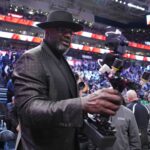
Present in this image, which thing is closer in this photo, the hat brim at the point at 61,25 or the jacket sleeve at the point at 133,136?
the hat brim at the point at 61,25

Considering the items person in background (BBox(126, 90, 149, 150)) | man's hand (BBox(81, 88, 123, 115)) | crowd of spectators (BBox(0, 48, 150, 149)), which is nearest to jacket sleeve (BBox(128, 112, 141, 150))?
person in background (BBox(126, 90, 149, 150))

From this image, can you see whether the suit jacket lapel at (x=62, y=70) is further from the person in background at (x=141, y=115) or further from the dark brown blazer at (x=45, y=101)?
the person in background at (x=141, y=115)

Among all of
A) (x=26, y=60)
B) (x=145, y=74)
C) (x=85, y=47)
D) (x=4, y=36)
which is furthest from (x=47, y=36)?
(x=85, y=47)

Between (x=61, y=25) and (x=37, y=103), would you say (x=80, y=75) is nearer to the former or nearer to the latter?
(x=61, y=25)

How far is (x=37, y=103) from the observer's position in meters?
1.24

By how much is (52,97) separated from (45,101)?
25 cm

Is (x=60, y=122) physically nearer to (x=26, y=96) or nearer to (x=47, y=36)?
(x=26, y=96)

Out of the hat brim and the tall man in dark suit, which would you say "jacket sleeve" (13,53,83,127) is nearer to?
the tall man in dark suit

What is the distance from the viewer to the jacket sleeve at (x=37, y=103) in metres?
1.18

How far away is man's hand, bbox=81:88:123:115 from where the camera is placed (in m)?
1.11

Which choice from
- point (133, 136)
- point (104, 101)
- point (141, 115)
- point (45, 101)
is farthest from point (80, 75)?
point (104, 101)

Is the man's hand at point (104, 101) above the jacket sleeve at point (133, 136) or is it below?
above

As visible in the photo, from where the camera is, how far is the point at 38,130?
147cm

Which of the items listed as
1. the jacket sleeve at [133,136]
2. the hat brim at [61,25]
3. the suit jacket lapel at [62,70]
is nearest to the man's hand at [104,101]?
the suit jacket lapel at [62,70]
